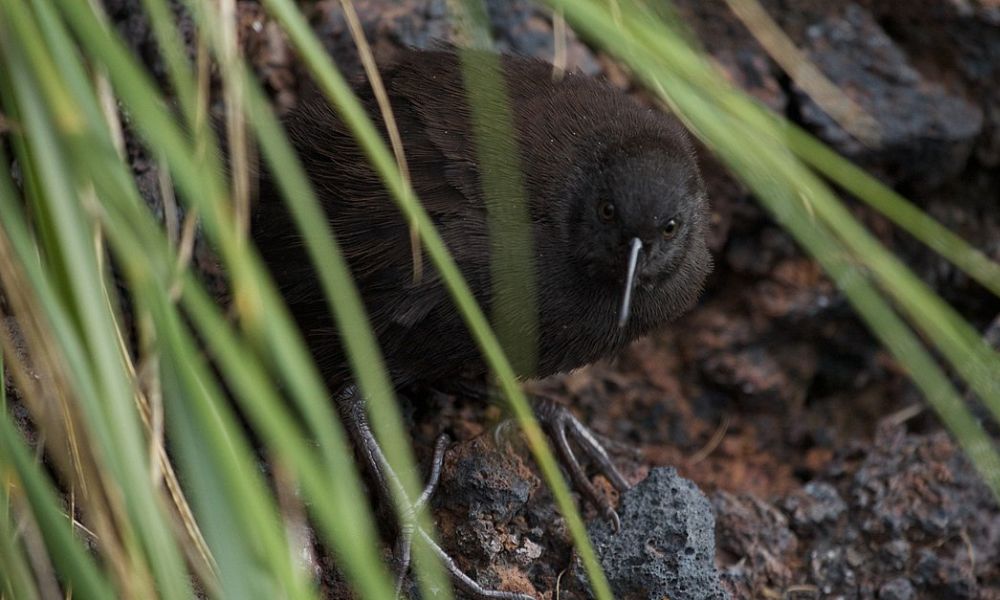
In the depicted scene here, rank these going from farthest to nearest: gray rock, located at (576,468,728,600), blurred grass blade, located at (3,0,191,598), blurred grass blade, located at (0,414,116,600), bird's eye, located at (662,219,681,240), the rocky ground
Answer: the rocky ground < bird's eye, located at (662,219,681,240) < gray rock, located at (576,468,728,600) < blurred grass blade, located at (0,414,116,600) < blurred grass blade, located at (3,0,191,598)

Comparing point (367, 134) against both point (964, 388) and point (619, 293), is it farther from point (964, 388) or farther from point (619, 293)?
point (964, 388)

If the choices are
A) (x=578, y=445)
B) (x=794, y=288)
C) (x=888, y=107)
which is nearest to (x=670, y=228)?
(x=578, y=445)

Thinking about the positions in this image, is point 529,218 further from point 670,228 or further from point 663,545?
point 663,545

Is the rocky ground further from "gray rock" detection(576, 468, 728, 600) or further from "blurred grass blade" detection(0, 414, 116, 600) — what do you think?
"blurred grass blade" detection(0, 414, 116, 600)

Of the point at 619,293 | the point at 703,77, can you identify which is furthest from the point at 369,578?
the point at 619,293

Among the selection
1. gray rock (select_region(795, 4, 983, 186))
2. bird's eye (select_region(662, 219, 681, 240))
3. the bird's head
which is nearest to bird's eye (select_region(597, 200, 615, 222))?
the bird's head

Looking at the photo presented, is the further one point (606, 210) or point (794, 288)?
point (794, 288)
